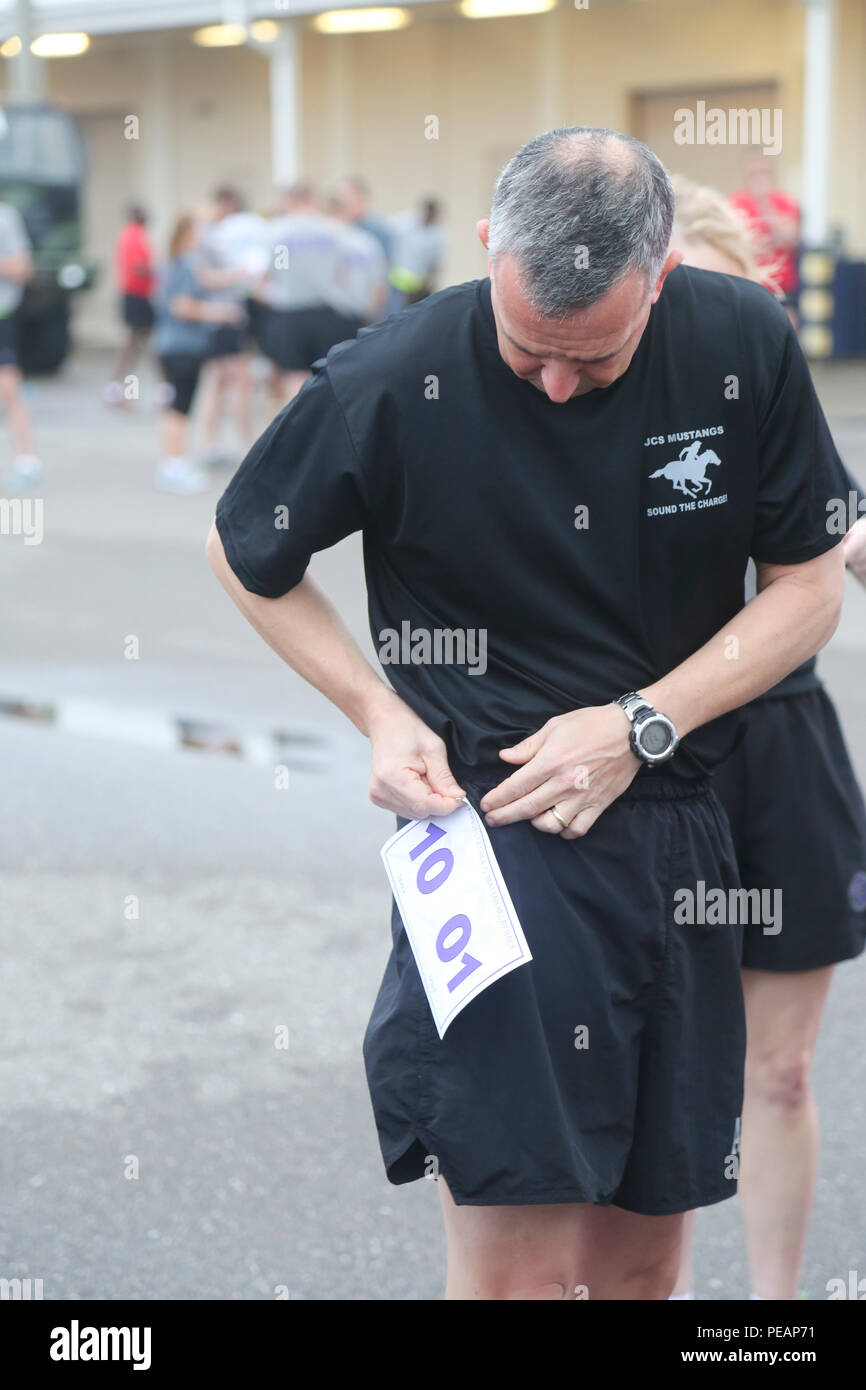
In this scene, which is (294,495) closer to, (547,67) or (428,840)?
(428,840)

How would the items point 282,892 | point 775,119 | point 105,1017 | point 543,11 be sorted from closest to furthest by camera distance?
point 105,1017 → point 282,892 → point 775,119 → point 543,11

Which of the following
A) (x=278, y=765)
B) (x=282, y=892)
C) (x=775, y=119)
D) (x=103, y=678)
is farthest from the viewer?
(x=775, y=119)

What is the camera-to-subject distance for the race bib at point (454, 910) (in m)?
2.20

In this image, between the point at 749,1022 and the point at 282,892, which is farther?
the point at 282,892

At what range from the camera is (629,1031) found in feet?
7.63

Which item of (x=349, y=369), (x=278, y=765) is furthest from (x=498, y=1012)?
(x=278, y=765)

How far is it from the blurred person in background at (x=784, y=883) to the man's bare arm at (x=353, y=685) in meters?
0.69

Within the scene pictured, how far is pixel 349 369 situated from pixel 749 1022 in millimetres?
1384

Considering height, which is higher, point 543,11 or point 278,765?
point 543,11

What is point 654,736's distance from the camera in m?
2.27

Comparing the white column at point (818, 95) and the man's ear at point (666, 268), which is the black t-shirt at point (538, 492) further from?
the white column at point (818, 95)

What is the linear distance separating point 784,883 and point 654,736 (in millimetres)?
731

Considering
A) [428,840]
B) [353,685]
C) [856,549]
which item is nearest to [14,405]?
[856,549]
